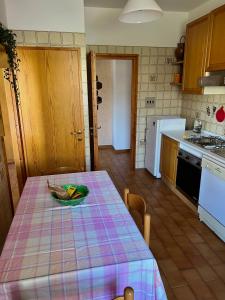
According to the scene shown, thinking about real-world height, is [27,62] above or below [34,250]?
above

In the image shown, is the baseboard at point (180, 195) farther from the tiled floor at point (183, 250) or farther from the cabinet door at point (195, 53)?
the cabinet door at point (195, 53)

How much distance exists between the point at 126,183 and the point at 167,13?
282 cm

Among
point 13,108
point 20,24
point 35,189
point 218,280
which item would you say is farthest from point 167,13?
point 218,280

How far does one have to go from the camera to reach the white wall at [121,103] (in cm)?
488

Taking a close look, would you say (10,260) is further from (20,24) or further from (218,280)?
(20,24)

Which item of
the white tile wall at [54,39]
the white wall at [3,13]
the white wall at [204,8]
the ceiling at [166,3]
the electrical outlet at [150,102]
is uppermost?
the ceiling at [166,3]

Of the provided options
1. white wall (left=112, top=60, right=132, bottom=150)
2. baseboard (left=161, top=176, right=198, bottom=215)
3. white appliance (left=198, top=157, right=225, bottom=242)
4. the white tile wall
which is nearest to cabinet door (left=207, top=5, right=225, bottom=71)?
white appliance (left=198, top=157, right=225, bottom=242)

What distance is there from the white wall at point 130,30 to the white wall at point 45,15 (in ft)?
2.68

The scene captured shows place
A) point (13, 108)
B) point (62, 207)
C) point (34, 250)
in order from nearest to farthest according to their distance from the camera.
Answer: point (34, 250), point (62, 207), point (13, 108)

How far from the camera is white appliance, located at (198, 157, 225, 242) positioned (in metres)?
2.25

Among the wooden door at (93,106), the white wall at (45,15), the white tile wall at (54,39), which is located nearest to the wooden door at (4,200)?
the wooden door at (93,106)

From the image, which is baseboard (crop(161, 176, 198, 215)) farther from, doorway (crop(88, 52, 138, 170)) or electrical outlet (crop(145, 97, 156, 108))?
electrical outlet (crop(145, 97, 156, 108))

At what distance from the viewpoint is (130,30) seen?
3594 mm

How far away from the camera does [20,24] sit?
259 cm
